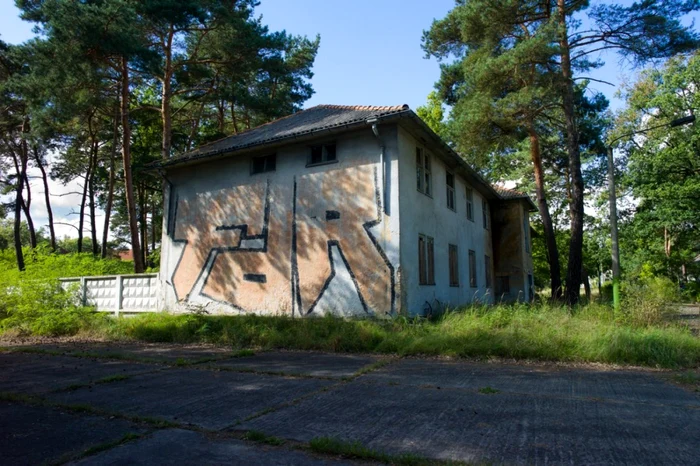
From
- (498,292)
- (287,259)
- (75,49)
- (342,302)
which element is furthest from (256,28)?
(498,292)

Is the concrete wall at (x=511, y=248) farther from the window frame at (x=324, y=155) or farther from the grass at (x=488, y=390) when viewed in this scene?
the grass at (x=488, y=390)

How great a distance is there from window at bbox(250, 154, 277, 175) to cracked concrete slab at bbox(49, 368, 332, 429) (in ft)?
26.3

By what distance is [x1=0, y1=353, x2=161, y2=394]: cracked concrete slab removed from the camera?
643 centimetres

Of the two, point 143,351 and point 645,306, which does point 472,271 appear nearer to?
point 645,306

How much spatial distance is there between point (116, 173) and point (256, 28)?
55.7 ft

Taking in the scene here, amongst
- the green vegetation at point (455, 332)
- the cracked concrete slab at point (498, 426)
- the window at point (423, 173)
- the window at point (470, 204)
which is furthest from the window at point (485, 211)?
the cracked concrete slab at point (498, 426)

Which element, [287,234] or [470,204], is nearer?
[287,234]

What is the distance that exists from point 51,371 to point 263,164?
8.28 meters

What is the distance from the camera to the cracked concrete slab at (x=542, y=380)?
564 cm

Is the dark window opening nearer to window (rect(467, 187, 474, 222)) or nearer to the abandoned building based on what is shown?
the abandoned building

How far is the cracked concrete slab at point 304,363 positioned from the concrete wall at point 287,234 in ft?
9.58

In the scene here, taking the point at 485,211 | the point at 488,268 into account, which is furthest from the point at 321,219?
the point at 485,211

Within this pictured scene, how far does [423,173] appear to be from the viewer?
1373 cm

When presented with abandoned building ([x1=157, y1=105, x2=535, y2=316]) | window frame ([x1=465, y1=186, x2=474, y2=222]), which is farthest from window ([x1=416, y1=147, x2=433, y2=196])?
window frame ([x1=465, y1=186, x2=474, y2=222])
